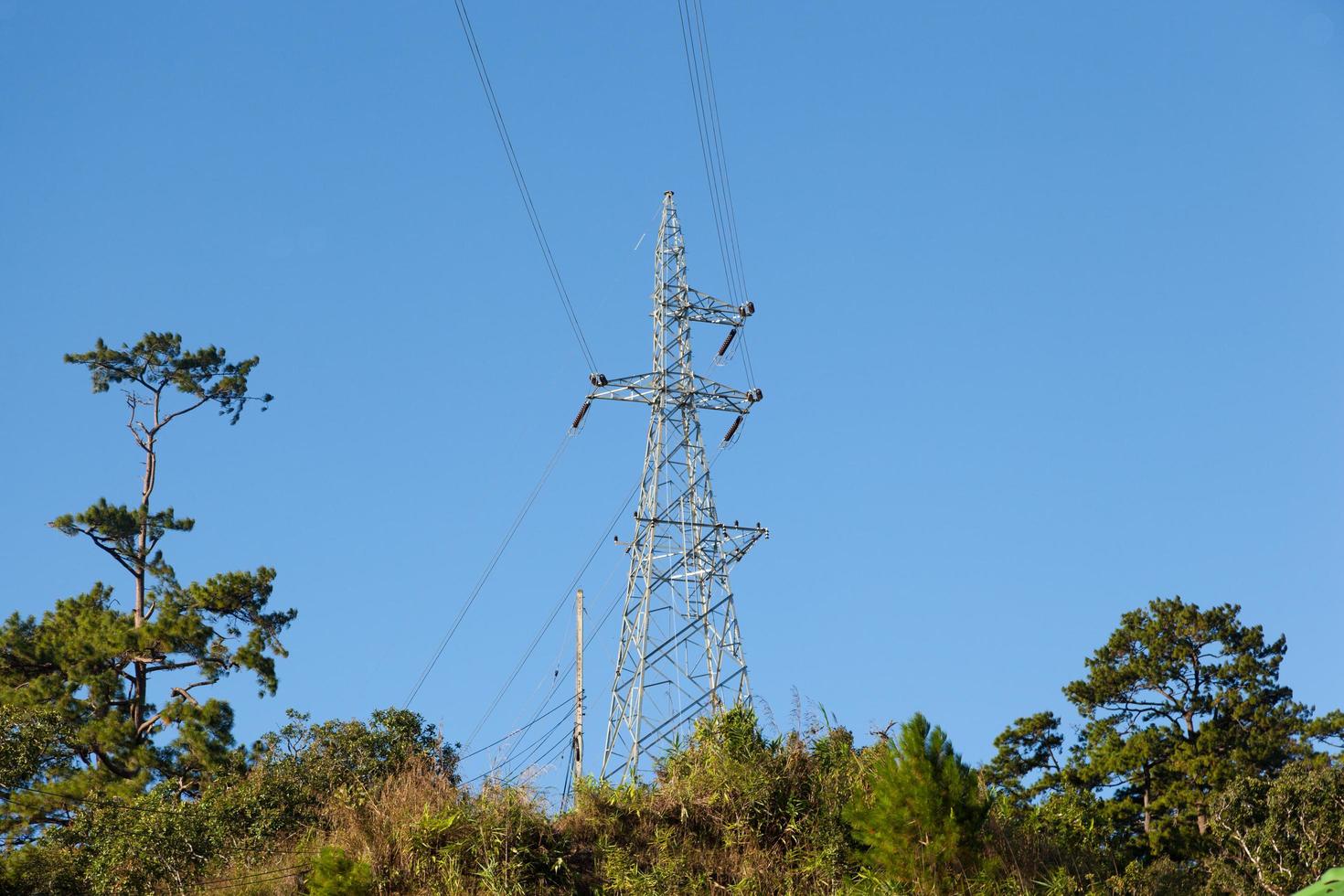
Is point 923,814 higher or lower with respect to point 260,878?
lower

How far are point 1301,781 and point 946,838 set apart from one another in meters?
11.3

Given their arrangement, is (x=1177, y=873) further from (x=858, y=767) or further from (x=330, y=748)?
(x=330, y=748)

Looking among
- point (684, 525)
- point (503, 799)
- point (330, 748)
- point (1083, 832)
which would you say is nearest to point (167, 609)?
point (330, 748)

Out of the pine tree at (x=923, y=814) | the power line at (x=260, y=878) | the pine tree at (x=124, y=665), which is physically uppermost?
the pine tree at (x=124, y=665)

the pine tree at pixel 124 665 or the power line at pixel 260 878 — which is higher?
the pine tree at pixel 124 665

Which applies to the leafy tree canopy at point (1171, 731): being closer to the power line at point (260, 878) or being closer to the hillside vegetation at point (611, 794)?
the hillside vegetation at point (611, 794)

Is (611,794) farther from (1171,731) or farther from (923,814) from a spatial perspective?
(1171,731)

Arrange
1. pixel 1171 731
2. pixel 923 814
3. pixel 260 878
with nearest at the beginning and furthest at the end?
pixel 923 814
pixel 260 878
pixel 1171 731

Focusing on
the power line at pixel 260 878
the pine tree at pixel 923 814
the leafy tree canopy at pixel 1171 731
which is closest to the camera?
the pine tree at pixel 923 814

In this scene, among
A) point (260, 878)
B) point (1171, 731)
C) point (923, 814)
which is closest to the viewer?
point (923, 814)

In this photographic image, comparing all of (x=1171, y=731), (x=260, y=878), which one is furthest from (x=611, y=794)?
(x=1171, y=731)

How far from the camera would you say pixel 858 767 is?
16.9 meters

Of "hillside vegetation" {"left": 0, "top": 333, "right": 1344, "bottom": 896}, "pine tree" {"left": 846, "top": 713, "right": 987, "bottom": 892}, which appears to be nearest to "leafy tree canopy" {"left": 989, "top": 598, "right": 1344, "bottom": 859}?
"hillside vegetation" {"left": 0, "top": 333, "right": 1344, "bottom": 896}

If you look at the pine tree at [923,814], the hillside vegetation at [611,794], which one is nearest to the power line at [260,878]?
the hillside vegetation at [611,794]
